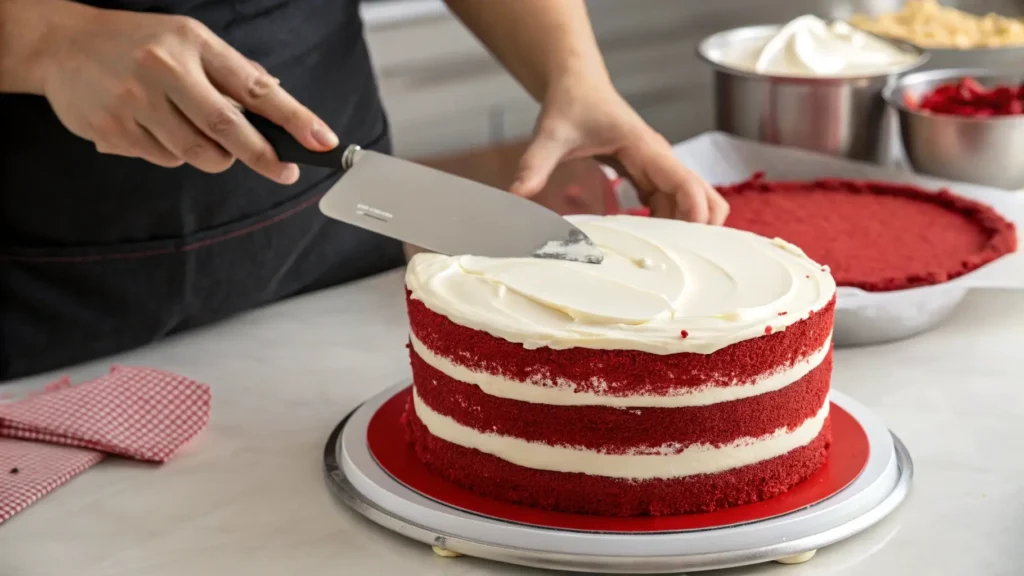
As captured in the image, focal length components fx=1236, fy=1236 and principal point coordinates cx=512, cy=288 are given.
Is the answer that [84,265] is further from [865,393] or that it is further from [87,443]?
[865,393]

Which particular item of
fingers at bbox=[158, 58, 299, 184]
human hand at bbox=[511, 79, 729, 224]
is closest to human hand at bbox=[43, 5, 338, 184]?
fingers at bbox=[158, 58, 299, 184]

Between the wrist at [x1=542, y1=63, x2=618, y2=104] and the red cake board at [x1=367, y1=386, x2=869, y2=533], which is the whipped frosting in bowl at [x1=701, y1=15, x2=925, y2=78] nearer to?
the wrist at [x1=542, y1=63, x2=618, y2=104]

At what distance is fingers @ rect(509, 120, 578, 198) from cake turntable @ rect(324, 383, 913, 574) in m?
0.41

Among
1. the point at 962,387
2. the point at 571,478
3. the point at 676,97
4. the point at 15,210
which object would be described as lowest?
the point at 676,97

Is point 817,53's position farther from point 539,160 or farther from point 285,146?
point 285,146

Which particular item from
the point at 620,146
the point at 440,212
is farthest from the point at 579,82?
the point at 440,212

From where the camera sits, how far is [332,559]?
1.07m

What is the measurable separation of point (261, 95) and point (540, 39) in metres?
0.60

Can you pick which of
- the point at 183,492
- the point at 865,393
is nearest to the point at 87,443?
the point at 183,492

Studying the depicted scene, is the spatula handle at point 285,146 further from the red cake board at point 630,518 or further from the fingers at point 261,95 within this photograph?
the red cake board at point 630,518

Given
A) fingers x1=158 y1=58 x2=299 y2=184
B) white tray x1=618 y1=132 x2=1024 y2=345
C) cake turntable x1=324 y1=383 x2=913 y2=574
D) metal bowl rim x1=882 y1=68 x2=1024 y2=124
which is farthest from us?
metal bowl rim x1=882 y1=68 x2=1024 y2=124

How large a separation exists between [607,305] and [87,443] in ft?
1.85

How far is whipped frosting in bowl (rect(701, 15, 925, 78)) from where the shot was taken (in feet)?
6.93

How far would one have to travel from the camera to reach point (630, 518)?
1.08m
